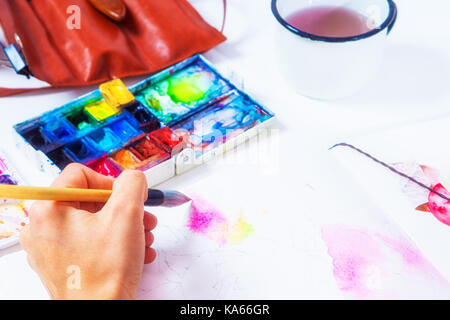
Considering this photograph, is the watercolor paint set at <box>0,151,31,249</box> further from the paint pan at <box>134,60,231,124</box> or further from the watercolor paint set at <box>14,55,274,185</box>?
the paint pan at <box>134,60,231,124</box>

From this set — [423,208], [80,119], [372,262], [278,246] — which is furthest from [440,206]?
[80,119]

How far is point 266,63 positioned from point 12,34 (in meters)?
0.46

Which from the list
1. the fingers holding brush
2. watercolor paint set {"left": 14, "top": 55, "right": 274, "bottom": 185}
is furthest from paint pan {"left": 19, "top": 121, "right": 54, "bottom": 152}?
the fingers holding brush

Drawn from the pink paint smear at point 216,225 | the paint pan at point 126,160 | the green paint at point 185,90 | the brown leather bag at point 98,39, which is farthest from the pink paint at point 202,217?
the brown leather bag at point 98,39

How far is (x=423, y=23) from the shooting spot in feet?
3.31

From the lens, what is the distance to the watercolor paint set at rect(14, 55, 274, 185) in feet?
2.31

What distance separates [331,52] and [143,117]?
12.3 inches

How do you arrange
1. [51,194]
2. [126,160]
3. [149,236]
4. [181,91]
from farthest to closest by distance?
[181,91] → [126,160] → [149,236] → [51,194]

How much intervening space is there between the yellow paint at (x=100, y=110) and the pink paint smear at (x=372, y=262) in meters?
0.39

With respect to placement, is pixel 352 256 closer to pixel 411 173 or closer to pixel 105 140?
pixel 411 173

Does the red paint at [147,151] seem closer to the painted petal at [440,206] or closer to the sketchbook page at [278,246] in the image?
the sketchbook page at [278,246]

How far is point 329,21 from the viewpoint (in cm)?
81
